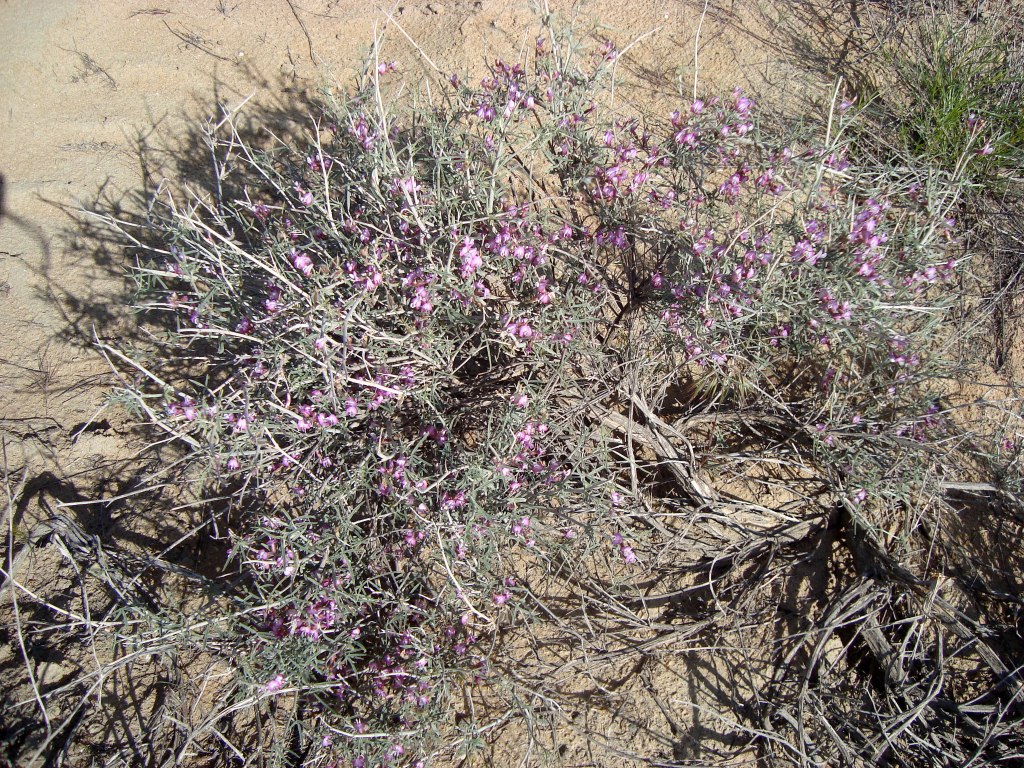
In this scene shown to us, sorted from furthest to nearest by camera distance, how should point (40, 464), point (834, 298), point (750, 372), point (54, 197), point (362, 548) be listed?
point (54, 197) < point (40, 464) < point (750, 372) < point (362, 548) < point (834, 298)

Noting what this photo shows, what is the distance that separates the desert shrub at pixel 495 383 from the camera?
1930 millimetres

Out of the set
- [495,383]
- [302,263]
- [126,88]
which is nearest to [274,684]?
[495,383]

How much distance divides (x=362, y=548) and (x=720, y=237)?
1638 mm

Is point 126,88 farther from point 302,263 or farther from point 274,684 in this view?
point 274,684

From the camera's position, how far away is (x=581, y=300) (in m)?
2.10

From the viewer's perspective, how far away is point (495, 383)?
7.18 feet

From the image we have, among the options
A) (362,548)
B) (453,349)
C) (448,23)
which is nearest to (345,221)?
(453,349)

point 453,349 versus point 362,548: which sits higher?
point 453,349

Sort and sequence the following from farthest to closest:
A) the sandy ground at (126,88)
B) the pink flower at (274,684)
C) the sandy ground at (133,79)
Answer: the sandy ground at (133,79) → the sandy ground at (126,88) → the pink flower at (274,684)

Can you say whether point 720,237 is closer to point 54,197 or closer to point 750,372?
point 750,372

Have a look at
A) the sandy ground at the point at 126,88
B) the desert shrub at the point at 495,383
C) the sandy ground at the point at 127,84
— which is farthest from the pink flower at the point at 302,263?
the sandy ground at the point at 127,84

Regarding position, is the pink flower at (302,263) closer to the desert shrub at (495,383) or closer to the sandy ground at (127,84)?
the desert shrub at (495,383)

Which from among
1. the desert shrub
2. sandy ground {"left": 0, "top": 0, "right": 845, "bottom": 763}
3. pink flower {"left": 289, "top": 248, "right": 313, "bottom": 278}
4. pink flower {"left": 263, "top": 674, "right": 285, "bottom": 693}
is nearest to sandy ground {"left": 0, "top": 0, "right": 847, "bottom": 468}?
sandy ground {"left": 0, "top": 0, "right": 845, "bottom": 763}

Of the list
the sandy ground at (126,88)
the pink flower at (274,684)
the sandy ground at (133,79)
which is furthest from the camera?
the sandy ground at (133,79)
